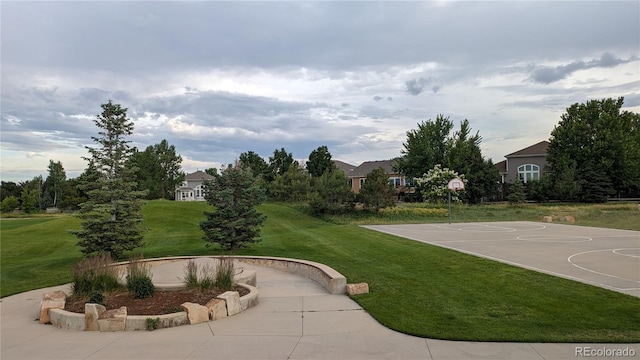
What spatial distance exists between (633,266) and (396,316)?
26.6ft

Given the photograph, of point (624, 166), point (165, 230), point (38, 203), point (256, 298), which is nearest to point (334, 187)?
point (165, 230)

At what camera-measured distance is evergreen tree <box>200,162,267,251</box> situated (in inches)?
529

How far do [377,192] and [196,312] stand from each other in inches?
1005

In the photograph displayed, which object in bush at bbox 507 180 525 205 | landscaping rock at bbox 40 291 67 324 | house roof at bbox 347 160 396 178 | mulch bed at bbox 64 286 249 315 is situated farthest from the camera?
house roof at bbox 347 160 396 178

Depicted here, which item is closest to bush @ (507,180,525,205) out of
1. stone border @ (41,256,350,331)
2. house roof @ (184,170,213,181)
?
stone border @ (41,256,350,331)

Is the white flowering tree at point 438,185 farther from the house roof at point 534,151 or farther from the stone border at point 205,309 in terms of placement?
the stone border at point 205,309

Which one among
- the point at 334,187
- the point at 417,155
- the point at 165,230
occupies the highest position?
the point at 417,155

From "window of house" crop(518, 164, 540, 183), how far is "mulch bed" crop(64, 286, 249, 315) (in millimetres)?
50744

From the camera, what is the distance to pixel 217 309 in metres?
6.26

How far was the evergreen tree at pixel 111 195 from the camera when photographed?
12.0m

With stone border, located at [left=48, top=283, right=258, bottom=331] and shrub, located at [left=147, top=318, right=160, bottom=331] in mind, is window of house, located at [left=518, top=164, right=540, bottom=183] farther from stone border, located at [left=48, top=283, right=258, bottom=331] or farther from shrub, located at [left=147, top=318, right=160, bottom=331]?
shrub, located at [left=147, top=318, right=160, bottom=331]

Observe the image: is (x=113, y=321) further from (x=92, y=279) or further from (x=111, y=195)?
(x=111, y=195)

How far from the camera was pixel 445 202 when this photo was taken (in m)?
41.9

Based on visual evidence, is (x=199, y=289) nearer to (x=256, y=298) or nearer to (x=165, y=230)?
(x=256, y=298)
